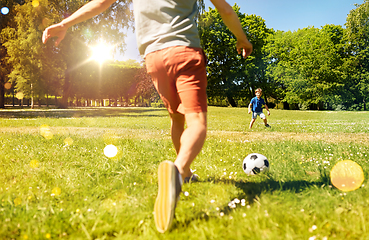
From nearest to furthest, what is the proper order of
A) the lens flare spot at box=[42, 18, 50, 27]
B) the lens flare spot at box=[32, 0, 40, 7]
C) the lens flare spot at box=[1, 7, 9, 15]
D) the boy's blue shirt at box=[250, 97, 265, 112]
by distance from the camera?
the boy's blue shirt at box=[250, 97, 265, 112] < the lens flare spot at box=[42, 18, 50, 27] < the lens flare spot at box=[32, 0, 40, 7] < the lens flare spot at box=[1, 7, 9, 15]

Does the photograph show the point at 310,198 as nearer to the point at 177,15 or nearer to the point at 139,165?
the point at 177,15

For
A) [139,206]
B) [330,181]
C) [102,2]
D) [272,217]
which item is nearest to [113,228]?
[139,206]

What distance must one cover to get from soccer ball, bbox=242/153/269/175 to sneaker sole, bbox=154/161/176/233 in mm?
1859

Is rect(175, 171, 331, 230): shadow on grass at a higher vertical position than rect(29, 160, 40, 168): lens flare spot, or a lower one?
higher

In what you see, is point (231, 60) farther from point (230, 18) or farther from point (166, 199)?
point (166, 199)

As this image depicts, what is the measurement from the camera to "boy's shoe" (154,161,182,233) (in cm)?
183

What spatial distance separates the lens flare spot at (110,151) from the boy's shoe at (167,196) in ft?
8.71

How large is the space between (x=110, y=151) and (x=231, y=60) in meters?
38.3

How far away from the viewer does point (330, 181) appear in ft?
9.64

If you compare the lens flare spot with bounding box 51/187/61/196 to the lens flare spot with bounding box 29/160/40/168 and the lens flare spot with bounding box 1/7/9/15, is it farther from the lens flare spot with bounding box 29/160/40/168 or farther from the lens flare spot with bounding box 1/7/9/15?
the lens flare spot with bounding box 1/7/9/15

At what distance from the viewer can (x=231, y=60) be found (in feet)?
134

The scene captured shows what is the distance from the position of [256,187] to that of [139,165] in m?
1.82

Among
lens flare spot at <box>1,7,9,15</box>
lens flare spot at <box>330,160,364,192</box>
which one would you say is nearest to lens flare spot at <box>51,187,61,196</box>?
lens flare spot at <box>330,160,364,192</box>

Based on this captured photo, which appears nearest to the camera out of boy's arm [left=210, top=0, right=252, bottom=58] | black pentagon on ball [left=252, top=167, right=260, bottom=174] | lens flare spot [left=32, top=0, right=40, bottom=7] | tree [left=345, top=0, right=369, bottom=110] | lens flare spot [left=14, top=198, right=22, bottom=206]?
boy's arm [left=210, top=0, right=252, bottom=58]
